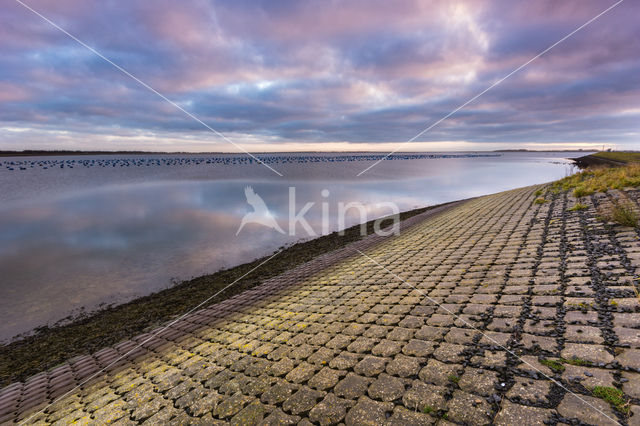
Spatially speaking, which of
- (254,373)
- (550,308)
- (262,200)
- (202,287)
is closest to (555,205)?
(550,308)

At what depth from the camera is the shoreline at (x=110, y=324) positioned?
23.7 feet

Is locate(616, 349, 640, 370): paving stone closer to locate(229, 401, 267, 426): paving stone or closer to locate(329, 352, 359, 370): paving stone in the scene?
locate(329, 352, 359, 370): paving stone

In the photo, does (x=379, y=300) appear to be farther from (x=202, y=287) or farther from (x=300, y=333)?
(x=202, y=287)

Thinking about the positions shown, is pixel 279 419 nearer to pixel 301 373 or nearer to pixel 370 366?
pixel 301 373

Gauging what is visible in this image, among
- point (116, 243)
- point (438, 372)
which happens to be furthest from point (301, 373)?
point (116, 243)

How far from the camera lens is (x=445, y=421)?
9.02 feet

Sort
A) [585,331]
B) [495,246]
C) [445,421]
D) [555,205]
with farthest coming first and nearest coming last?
[555,205], [495,246], [585,331], [445,421]

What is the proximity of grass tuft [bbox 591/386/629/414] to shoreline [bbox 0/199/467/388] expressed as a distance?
8953 mm

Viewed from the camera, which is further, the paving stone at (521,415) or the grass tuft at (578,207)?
the grass tuft at (578,207)

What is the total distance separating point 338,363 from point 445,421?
1.62 meters

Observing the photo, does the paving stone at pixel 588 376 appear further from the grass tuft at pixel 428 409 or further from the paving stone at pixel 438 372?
the grass tuft at pixel 428 409

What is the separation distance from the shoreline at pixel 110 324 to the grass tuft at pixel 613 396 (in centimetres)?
895

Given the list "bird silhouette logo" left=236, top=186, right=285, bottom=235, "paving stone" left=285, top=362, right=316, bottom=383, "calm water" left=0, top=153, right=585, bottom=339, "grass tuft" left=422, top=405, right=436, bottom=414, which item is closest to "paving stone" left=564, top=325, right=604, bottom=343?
"grass tuft" left=422, top=405, right=436, bottom=414

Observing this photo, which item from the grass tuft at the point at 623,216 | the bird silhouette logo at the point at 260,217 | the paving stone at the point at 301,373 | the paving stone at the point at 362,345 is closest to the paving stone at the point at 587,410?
the paving stone at the point at 362,345
